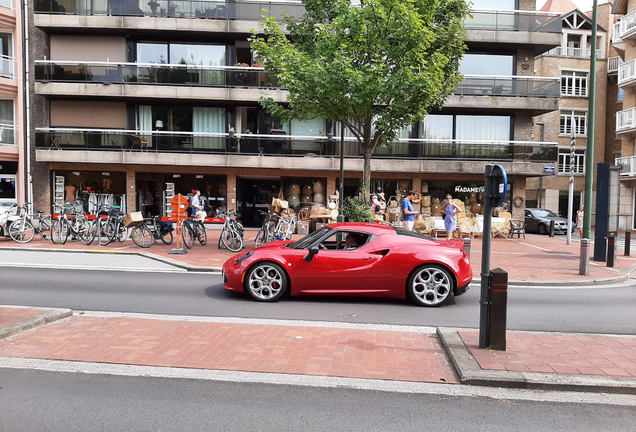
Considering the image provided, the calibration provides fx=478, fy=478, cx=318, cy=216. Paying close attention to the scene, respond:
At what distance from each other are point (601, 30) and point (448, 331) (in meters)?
41.5

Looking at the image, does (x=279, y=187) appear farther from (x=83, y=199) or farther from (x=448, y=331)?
(x=448, y=331)

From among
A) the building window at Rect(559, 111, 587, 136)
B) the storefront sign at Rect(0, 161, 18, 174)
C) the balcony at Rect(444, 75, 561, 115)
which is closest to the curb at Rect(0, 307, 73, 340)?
the balcony at Rect(444, 75, 561, 115)

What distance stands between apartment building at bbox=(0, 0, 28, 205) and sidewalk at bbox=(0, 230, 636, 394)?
809 inches

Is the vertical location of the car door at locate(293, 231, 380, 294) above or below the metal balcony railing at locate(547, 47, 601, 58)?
below

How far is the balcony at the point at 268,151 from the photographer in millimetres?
23031

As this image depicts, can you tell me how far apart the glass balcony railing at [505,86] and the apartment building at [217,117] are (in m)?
0.05

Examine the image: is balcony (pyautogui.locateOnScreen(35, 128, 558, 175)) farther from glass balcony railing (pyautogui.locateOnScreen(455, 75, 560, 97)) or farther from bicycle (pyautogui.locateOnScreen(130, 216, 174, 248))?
bicycle (pyautogui.locateOnScreen(130, 216, 174, 248))

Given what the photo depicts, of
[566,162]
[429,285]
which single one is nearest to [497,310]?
[429,285]

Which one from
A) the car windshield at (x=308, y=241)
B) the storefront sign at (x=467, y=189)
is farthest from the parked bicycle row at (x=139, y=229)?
the storefront sign at (x=467, y=189)

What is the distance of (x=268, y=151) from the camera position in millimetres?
23203

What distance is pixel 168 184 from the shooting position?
24.2 meters

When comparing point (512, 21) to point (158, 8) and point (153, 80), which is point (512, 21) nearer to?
point (158, 8)

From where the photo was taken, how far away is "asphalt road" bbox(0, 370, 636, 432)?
3.58 meters

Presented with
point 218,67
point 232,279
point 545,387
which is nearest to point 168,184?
point 218,67
